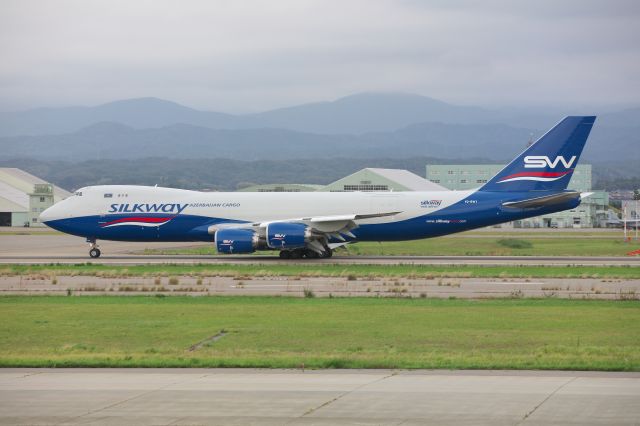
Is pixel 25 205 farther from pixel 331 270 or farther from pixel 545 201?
pixel 331 270

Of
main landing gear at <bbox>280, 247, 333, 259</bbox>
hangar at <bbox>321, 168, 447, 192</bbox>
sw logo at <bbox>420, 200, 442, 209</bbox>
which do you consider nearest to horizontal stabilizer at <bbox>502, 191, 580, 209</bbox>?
sw logo at <bbox>420, 200, 442, 209</bbox>

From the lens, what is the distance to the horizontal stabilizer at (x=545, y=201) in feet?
156

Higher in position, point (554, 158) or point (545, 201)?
point (554, 158)

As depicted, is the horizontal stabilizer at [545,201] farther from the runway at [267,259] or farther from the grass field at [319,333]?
the grass field at [319,333]

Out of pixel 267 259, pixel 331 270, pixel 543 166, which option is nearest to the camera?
pixel 331 270

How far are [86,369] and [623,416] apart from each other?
10.2 m

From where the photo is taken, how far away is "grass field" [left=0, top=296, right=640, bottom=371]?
720 inches

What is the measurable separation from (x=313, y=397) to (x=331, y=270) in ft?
84.8

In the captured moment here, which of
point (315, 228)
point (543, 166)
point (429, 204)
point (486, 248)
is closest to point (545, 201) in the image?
point (543, 166)

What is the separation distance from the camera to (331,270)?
4038cm

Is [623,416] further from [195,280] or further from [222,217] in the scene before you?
[222,217]

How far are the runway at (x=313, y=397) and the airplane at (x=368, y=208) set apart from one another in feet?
103

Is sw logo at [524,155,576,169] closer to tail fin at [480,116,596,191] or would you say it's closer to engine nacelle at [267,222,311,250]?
tail fin at [480,116,596,191]

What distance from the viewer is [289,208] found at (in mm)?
49500
